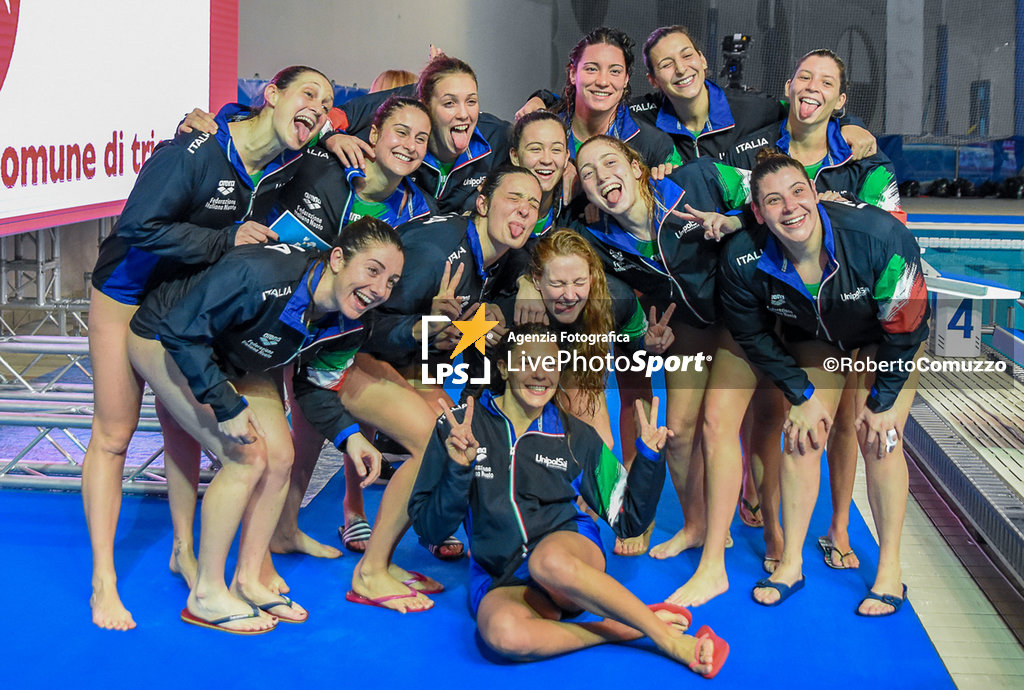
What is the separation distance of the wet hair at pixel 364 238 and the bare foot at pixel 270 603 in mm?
1022

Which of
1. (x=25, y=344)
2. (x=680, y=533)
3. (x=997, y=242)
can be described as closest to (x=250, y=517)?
(x=680, y=533)

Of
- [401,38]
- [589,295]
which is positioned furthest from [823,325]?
[401,38]

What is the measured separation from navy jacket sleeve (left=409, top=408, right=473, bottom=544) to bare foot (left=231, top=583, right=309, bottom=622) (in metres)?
0.44

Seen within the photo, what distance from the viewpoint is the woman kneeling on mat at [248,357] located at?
2.63 metres

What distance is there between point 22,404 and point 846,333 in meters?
3.36

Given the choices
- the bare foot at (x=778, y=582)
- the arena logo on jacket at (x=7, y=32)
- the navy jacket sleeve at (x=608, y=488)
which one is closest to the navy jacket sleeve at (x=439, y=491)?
the navy jacket sleeve at (x=608, y=488)

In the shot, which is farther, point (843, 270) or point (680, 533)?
point (680, 533)

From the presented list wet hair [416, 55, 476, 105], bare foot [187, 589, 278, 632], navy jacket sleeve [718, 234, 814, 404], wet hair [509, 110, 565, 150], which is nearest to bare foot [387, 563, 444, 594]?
bare foot [187, 589, 278, 632]

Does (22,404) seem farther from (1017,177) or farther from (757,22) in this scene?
(1017,177)

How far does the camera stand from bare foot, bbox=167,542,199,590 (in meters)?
3.09

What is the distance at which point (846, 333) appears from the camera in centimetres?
304

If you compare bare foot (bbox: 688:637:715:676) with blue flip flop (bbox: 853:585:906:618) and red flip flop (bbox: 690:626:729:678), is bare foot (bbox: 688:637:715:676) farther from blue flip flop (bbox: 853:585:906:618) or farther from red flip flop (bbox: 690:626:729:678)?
blue flip flop (bbox: 853:585:906:618)

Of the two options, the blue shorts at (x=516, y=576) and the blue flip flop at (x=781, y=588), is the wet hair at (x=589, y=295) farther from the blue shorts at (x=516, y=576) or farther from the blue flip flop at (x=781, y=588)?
the blue flip flop at (x=781, y=588)

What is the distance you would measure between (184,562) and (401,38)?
389 inches
